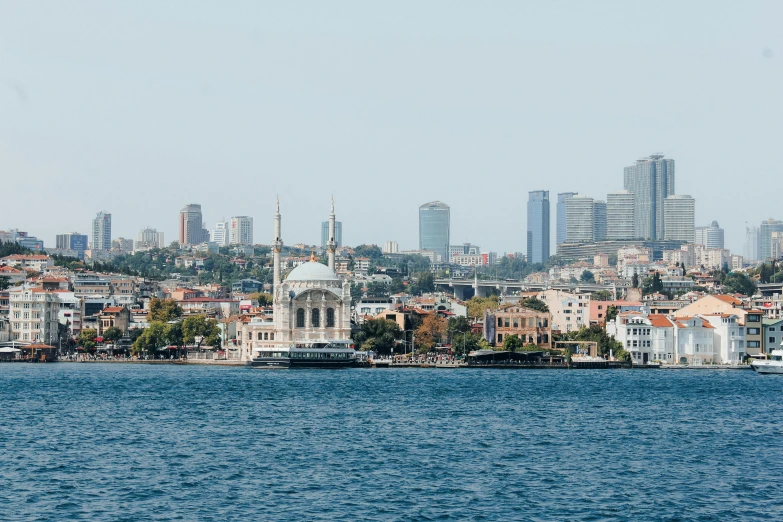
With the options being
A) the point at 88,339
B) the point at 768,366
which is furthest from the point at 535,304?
the point at 88,339

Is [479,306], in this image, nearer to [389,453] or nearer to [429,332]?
[429,332]

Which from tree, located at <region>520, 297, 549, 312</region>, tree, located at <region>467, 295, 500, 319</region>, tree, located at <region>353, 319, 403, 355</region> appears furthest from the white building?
tree, located at <region>520, 297, 549, 312</region>

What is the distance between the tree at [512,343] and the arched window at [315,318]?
14.1 m

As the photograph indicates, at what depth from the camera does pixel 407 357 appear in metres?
98.1

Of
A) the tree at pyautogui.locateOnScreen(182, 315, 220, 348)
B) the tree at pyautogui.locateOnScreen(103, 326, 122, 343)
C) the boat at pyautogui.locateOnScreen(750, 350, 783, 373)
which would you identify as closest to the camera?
the boat at pyautogui.locateOnScreen(750, 350, 783, 373)

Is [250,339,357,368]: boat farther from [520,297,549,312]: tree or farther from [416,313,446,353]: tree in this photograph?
[520,297,549,312]: tree

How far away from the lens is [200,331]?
108688mm

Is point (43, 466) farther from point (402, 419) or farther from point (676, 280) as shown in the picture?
point (676, 280)

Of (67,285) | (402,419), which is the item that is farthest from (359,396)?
(67,285)

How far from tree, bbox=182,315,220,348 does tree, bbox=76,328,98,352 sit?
319 inches

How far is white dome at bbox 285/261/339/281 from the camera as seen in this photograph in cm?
10312

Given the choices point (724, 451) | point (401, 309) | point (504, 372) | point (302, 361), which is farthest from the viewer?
point (401, 309)

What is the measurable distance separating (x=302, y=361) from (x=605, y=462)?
181 ft

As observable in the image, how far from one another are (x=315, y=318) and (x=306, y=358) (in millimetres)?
10186
